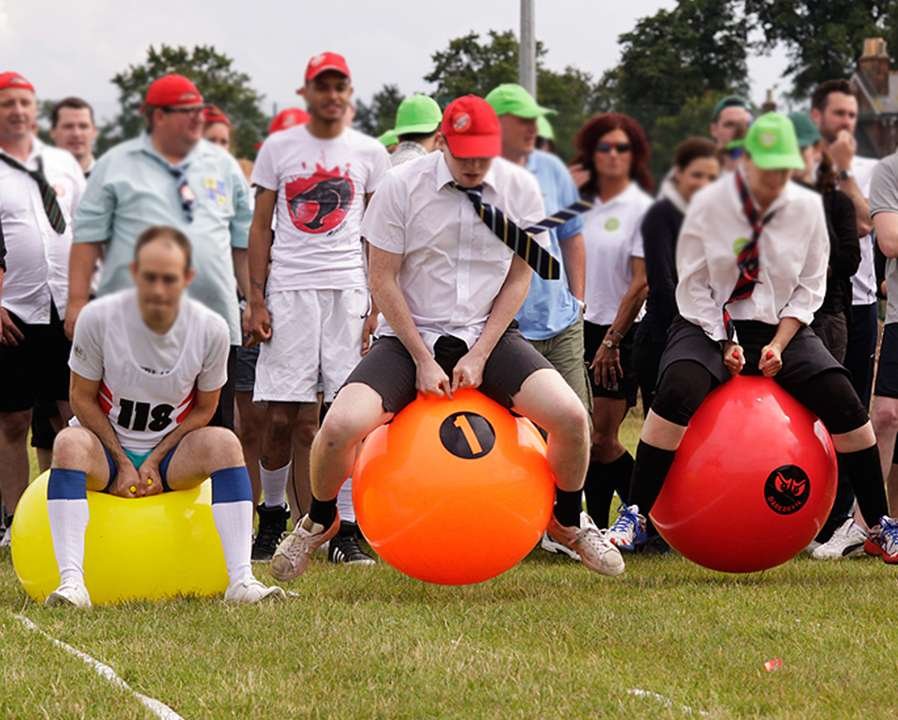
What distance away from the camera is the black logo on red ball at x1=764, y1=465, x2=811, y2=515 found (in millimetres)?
5336

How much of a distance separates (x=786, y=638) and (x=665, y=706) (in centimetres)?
112

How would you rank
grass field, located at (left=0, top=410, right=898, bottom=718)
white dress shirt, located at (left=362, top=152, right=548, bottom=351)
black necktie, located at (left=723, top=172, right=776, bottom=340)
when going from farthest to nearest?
white dress shirt, located at (left=362, top=152, right=548, bottom=351) < grass field, located at (left=0, top=410, right=898, bottom=718) < black necktie, located at (left=723, top=172, right=776, bottom=340)

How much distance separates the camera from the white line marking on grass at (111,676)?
411cm

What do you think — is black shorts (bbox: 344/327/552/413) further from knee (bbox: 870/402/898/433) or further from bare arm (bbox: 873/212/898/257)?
knee (bbox: 870/402/898/433)

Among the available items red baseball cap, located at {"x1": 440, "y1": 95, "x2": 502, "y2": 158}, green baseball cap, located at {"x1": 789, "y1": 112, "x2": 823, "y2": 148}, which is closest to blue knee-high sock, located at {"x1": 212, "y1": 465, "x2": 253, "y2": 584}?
red baseball cap, located at {"x1": 440, "y1": 95, "x2": 502, "y2": 158}

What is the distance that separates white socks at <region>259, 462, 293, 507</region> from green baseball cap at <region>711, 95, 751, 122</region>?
19.3 ft

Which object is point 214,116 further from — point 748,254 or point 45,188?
point 45,188

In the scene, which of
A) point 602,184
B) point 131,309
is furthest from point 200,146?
point 602,184

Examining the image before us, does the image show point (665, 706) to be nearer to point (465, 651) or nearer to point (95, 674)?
point (465, 651)

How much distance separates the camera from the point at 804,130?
1.84 metres

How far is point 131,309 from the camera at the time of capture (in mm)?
1840

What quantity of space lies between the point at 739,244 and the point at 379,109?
125 cm

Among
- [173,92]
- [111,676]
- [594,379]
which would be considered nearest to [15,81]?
[173,92]

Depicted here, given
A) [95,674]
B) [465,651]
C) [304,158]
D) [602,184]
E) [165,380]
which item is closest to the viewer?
[602,184]
